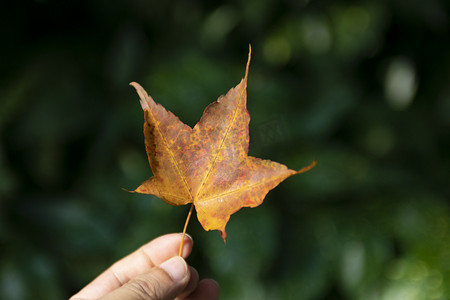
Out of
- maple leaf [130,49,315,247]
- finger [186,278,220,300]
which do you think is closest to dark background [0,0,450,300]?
finger [186,278,220,300]

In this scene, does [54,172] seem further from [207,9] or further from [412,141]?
[412,141]

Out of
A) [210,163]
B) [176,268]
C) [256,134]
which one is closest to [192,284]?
[176,268]

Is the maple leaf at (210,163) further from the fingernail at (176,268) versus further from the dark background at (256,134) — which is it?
the dark background at (256,134)

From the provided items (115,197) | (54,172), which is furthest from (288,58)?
(54,172)

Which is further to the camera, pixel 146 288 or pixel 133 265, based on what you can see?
pixel 133 265

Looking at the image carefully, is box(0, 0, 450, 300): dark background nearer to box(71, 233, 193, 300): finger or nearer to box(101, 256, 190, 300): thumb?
box(71, 233, 193, 300): finger

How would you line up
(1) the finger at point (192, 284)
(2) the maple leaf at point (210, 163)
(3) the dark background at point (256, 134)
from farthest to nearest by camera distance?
(3) the dark background at point (256, 134) → (1) the finger at point (192, 284) → (2) the maple leaf at point (210, 163)

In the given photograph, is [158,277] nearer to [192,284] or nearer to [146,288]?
[146,288]

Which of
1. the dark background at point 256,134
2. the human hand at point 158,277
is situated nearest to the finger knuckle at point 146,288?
the human hand at point 158,277
